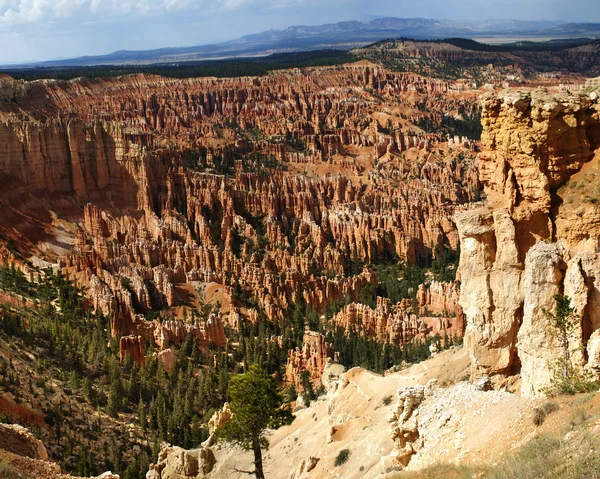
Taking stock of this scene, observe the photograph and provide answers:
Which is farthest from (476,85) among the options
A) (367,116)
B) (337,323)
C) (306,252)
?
(337,323)

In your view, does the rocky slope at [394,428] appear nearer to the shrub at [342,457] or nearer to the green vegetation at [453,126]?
the shrub at [342,457]

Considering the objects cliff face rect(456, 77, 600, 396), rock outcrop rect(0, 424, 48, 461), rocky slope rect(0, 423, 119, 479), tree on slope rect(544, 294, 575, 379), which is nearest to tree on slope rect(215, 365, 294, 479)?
rocky slope rect(0, 423, 119, 479)

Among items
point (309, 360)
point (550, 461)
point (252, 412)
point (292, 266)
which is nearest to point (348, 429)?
A: point (252, 412)

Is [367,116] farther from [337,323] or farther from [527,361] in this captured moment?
[527,361]

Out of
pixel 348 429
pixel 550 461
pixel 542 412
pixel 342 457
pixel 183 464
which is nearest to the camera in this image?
pixel 550 461

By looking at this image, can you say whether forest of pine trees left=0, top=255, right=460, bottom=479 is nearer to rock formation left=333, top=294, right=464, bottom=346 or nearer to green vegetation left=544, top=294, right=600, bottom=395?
rock formation left=333, top=294, right=464, bottom=346

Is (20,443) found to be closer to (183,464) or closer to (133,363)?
(183,464)
